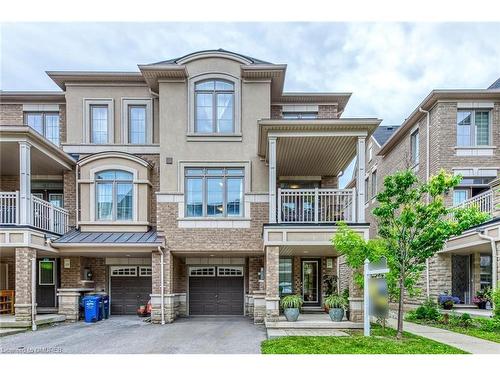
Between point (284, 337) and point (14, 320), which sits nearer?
point (284, 337)

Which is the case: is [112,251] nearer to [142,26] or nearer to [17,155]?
[17,155]

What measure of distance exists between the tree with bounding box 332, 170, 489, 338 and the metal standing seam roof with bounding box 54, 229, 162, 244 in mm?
7010

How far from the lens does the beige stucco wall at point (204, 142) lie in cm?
1448

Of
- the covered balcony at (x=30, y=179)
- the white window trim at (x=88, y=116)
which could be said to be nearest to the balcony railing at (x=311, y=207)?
the white window trim at (x=88, y=116)

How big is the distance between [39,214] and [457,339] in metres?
13.1

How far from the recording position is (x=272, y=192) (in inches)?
502

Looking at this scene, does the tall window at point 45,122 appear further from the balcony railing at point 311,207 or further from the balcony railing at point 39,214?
the balcony railing at point 311,207

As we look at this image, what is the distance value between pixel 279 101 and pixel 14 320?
12.2 metres

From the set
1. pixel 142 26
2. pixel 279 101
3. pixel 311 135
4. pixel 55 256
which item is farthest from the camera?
pixel 279 101

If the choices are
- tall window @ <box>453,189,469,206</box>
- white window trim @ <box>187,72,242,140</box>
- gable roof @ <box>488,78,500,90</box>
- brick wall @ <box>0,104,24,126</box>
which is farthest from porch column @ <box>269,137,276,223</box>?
gable roof @ <box>488,78,500,90</box>

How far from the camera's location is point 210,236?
46.7 feet

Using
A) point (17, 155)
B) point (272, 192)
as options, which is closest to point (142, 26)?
point (272, 192)

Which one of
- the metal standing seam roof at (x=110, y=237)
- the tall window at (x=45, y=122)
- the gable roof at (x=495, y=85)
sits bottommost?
the metal standing seam roof at (x=110, y=237)

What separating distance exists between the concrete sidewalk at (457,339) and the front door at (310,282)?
4232 millimetres
